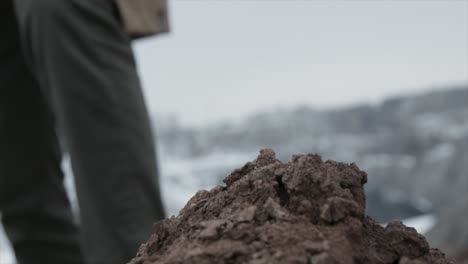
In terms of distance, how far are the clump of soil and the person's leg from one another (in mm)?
1692

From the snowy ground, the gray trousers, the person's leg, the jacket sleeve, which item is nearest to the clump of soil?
the gray trousers

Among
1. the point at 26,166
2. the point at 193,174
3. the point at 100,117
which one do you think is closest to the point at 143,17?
the point at 100,117

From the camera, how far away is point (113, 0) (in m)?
1.86

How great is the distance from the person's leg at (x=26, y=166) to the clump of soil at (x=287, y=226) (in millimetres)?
1692

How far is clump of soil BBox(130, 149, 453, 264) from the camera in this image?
0.70m

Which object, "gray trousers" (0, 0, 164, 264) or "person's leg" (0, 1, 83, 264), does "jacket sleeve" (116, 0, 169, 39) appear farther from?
"person's leg" (0, 1, 83, 264)

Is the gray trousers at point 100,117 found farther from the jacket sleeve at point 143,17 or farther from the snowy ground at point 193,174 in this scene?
the snowy ground at point 193,174

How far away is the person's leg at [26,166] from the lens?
7.89ft

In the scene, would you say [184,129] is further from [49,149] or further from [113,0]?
[113,0]

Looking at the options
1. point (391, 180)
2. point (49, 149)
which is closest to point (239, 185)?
point (49, 149)

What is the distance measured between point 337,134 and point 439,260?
7707 mm

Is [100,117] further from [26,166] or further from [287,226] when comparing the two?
[287,226]

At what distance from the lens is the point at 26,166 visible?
2.43 m

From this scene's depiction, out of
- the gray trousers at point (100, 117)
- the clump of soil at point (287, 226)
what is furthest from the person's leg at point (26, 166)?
the clump of soil at point (287, 226)
